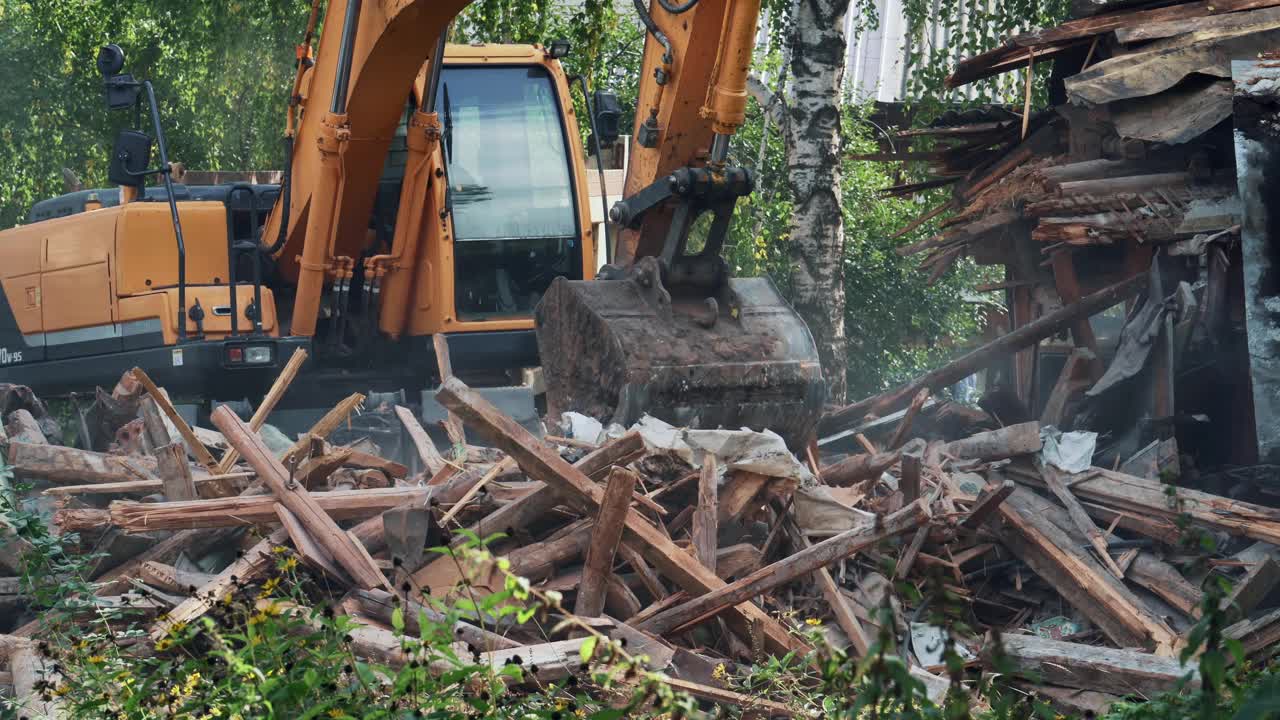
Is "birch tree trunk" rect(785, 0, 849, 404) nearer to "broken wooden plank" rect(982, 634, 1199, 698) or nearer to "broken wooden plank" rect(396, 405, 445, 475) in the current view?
"broken wooden plank" rect(396, 405, 445, 475)

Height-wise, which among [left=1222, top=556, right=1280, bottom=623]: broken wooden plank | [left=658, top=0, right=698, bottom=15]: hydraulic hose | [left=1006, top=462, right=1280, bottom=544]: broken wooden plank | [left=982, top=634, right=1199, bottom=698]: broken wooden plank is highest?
[left=658, top=0, right=698, bottom=15]: hydraulic hose

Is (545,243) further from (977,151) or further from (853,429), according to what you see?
(977,151)

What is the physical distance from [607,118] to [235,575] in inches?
191

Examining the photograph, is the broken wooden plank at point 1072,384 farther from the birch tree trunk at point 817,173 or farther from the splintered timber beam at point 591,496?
the splintered timber beam at point 591,496

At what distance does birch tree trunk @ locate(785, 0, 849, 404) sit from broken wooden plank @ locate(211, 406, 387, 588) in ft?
19.5

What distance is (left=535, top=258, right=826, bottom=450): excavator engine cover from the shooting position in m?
7.07

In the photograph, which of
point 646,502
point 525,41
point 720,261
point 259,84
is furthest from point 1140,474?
point 259,84

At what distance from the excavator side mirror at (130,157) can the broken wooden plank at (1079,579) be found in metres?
5.69

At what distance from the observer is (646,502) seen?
5.88 meters

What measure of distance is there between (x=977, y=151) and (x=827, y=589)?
8.20 m

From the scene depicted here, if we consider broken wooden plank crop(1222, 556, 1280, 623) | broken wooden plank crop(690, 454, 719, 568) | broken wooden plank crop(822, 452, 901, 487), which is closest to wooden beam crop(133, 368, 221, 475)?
broken wooden plank crop(690, 454, 719, 568)

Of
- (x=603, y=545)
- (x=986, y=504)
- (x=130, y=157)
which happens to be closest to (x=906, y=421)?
(x=986, y=504)

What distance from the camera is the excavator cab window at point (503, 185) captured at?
9.56 metres

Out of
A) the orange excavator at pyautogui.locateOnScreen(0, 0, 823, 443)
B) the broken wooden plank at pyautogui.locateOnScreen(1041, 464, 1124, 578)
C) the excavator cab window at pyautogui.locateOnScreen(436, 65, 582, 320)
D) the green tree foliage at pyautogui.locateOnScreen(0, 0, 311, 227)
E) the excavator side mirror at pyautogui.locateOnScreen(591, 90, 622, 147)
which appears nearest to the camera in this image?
the broken wooden plank at pyautogui.locateOnScreen(1041, 464, 1124, 578)
